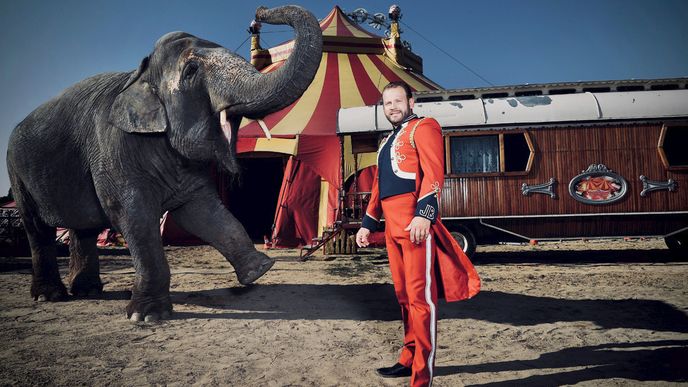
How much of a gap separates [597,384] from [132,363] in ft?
9.27

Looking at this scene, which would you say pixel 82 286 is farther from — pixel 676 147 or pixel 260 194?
pixel 676 147

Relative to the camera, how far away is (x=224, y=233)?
3.98m

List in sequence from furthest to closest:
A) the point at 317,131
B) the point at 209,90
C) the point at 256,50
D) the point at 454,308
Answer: the point at 256,50 < the point at 317,131 < the point at 454,308 < the point at 209,90

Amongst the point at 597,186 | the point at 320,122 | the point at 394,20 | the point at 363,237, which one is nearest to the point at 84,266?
the point at 363,237

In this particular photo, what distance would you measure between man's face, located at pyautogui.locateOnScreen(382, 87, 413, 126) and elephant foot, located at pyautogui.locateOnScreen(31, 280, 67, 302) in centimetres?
418

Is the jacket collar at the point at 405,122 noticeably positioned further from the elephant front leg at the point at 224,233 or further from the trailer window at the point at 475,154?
the trailer window at the point at 475,154

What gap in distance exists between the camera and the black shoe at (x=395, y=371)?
241 centimetres

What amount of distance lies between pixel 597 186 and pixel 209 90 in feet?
20.8

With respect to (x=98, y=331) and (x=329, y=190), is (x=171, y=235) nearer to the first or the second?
(x=329, y=190)

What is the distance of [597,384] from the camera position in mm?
2293

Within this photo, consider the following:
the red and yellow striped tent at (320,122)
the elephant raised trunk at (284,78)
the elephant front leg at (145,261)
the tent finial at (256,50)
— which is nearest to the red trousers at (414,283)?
the elephant raised trunk at (284,78)

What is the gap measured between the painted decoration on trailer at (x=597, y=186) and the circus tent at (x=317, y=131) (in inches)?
152

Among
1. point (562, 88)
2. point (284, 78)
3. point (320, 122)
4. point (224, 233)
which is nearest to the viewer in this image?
point (284, 78)

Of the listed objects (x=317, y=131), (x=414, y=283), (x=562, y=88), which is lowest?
(x=414, y=283)
